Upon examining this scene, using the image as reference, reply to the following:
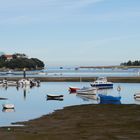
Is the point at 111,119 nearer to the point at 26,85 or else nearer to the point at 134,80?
the point at 26,85

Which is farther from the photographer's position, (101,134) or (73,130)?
(73,130)

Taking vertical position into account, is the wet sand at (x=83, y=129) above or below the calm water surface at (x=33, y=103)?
above

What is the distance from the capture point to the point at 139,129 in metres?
28.6

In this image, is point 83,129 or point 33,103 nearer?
point 83,129

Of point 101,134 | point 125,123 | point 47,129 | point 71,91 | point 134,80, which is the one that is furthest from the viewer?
point 134,80

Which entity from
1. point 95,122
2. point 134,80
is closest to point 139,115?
point 95,122

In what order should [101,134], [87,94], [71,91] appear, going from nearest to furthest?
1. [101,134]
2. [87,94]
3. [71,91]

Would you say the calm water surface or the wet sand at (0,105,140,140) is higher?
the wet sand at (0,105,140,140)

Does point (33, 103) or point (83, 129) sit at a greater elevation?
point (83, 129)

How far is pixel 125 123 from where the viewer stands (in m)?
32.6

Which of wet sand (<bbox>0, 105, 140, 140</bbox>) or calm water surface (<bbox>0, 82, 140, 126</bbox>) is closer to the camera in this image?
wet sand (<bbox>0, 105, 140, 140</bbox>)

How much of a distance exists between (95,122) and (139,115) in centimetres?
577

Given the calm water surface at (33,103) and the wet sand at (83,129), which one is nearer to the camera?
the wet sand at (83,129)

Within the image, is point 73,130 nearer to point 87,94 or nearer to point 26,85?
point 87,94
